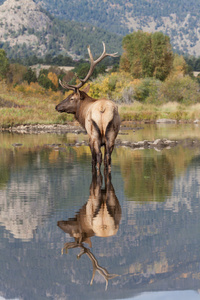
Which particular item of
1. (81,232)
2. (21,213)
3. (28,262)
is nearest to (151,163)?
(21,213)

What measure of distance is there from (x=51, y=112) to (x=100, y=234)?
109 feet

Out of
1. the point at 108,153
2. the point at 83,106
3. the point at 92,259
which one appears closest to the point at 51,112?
the point at 83,106

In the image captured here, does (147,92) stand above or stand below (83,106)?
below

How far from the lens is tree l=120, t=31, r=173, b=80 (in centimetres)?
7588

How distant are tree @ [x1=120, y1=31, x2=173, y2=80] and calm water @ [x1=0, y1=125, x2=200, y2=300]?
64.0 metres

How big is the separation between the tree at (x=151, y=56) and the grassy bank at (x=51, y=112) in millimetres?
26239

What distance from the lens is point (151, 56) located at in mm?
76875

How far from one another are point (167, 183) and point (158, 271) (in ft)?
19.3

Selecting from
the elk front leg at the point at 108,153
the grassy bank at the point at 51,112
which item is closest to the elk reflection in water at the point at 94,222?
the elk front leg at the point at 108,153

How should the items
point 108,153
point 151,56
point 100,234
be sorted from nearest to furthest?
point 100,234
point 108,153
point 151,56

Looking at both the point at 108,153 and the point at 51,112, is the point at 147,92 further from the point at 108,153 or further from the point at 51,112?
the point at 108,153

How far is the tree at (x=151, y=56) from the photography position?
75.9 metres

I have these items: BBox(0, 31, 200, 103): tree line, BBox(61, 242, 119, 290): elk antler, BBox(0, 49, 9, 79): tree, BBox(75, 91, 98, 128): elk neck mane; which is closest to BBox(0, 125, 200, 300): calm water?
BBox(61, 242, 119, 290): elk antler

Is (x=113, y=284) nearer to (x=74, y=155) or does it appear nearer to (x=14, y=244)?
(x=14, y=244)
